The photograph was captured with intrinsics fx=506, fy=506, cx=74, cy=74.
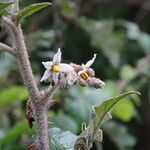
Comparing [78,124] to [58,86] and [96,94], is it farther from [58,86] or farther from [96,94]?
[58,86]

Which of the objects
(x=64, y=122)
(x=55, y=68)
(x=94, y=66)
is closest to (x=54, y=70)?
(x=55, y=68)

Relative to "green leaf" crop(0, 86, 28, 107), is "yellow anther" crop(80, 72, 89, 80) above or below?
above

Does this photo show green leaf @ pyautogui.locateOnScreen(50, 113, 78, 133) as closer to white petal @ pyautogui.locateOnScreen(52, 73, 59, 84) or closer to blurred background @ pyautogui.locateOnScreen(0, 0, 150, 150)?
blurred background @ pyautogui.locateOnScreen(0, 0, 150, 150)

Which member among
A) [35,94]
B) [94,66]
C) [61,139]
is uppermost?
[35,94]

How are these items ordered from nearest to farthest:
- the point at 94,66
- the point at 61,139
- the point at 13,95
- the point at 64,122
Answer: the point at 61,139 < the point at 64,122 < the point at 13,95 < the point at 94,66

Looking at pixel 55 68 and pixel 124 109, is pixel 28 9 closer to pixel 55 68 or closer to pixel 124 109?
pixel 55 68

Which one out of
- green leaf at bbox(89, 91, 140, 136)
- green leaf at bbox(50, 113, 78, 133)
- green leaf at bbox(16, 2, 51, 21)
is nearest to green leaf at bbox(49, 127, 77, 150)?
green leaf at bbox(89, 91, 140, 136)
